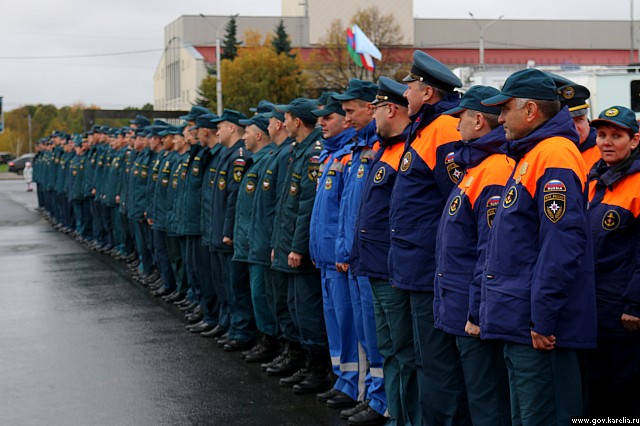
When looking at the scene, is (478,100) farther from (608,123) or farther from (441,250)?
(608,123)

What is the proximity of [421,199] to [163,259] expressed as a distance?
739cm

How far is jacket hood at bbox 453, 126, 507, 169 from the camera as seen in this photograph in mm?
5141

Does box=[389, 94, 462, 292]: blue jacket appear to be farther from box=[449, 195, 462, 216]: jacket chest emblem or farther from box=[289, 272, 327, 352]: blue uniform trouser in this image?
box=[289, 272, 327, 352]: blue uniform trouser

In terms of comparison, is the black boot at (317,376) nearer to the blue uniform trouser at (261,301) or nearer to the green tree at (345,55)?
the blue uniform trouser at (261,301)

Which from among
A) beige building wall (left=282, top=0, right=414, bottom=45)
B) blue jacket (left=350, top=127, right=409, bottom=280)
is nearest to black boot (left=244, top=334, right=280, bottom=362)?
blue jacket (left=350, top=127, right=409, bottom=280)

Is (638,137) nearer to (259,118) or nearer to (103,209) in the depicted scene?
(259,118)

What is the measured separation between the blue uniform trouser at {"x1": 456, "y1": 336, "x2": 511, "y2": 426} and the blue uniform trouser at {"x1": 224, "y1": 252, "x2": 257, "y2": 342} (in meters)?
4.48

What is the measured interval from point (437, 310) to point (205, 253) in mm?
5726

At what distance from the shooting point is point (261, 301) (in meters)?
8.83

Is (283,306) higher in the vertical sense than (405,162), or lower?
lower

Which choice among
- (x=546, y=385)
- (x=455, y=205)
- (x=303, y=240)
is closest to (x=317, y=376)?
(x=303, y=240)

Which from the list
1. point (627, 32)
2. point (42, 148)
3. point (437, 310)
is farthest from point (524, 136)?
point (627, 32)

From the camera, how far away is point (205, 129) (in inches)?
415

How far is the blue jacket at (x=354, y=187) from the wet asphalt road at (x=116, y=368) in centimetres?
121
